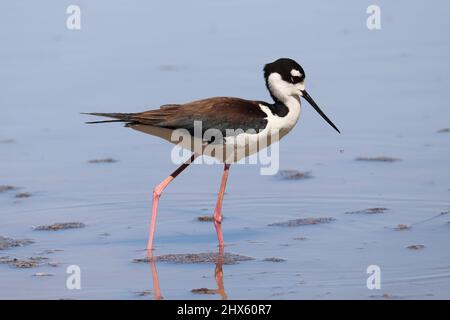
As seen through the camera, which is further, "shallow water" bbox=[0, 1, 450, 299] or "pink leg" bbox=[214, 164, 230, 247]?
"pink leg" bbox=[214, 164, 230, 247]

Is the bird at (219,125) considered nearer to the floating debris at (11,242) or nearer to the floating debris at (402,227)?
the floating debris at (11,242)

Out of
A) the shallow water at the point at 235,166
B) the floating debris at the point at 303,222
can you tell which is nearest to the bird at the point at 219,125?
the floating debris at the point at 303,222

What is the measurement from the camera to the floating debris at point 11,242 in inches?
316

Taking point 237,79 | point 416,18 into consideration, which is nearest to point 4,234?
point 237,79

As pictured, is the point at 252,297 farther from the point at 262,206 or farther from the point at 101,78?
the point at 101,78

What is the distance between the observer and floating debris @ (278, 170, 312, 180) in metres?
9.77

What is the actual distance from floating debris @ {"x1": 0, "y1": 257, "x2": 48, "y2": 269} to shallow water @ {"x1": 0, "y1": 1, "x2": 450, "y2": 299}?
0.28 feet

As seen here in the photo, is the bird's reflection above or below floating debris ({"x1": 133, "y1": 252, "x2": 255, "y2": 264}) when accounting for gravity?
below

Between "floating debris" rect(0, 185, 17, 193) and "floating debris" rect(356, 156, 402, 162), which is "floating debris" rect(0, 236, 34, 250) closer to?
"floating debris" rect(0, 185, 17, 193)

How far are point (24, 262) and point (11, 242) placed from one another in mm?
501

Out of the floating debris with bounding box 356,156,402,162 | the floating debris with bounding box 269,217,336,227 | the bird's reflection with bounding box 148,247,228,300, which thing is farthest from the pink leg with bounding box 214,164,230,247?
the floating debris with bounding box 356,156,402,162

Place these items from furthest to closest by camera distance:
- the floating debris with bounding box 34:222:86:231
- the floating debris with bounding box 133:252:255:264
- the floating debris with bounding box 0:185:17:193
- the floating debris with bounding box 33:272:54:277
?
1. the floating debris with bounding box 0:185:17:193
2. the floating debris with bounding box 34:222:86:231
3. the floating debris with bounding box 133:252:255:264
4. the floating debris with bounding box 33:272:54:277

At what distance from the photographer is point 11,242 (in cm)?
811
